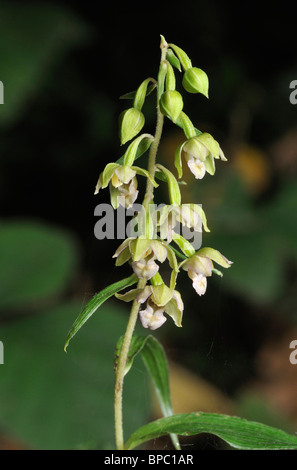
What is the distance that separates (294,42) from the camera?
10.7 feet

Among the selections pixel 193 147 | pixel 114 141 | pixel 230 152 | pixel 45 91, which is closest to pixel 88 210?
pixel 114 141

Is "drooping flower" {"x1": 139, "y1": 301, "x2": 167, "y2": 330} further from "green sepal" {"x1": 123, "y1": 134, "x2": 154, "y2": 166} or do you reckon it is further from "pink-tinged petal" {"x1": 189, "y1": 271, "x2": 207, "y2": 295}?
"green sepal" {"x1": 123, "y1": 134, "x2": 154, "y2": 166}

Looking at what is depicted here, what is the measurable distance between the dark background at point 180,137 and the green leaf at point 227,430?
1672 millimetres

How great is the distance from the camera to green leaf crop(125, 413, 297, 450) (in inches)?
31.6

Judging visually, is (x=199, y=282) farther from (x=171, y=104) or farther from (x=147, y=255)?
(x=171, y=104)

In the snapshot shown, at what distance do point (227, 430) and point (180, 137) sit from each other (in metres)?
2.72

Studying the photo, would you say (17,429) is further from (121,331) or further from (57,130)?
(57,130)

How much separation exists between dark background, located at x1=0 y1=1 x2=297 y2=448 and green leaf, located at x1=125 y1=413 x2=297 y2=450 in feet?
5.49

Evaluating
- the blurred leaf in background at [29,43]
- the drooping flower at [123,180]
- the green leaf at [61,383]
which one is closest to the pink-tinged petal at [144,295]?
the drooping flower at [123,180]

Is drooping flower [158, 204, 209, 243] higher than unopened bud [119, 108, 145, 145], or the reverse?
unopened bud [119, 108, 145, 145]

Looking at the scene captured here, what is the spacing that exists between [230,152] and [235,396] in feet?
4.75

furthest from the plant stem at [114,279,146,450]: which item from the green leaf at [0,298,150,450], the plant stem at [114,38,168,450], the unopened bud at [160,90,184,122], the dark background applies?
the dark background

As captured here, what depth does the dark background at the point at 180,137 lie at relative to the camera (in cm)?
272

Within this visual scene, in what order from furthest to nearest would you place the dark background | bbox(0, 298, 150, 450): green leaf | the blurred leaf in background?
the dark background < the blurred leaf in background < bbox(0, 298, 150, 450): green leaf
